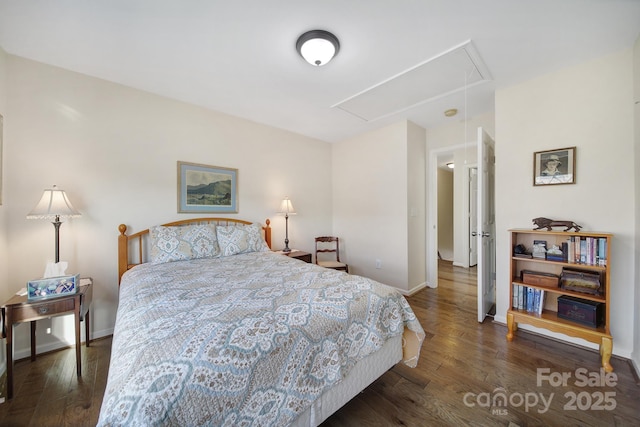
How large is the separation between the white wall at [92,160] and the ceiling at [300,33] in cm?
20

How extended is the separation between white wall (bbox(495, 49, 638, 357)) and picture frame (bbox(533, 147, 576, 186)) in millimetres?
44

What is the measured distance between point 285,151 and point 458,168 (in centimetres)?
361

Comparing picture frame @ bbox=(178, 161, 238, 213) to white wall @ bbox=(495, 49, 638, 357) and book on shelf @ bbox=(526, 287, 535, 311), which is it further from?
book on shelf @ bbox=(526, 287, 535, 311)

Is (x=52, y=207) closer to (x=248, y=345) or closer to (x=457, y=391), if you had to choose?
(x=248, y=345)

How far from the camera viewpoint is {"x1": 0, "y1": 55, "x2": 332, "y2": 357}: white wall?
1997 millimetres

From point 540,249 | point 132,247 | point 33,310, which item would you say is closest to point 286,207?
point 132,247

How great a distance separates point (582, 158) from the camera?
211cm

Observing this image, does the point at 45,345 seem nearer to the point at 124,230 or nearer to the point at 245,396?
the point at 124,230

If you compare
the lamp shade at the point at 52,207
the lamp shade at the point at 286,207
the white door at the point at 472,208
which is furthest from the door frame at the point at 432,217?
the lamp shade at the point at 52,207

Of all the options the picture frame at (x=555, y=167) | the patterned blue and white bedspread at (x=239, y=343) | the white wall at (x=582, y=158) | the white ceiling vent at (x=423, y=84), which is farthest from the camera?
the picture frame at (x=555, y=167)

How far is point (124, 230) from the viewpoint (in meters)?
2.37

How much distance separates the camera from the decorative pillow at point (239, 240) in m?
2.64

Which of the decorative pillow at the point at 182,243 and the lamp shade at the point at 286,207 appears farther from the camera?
the lamp shade at the point at 286,207

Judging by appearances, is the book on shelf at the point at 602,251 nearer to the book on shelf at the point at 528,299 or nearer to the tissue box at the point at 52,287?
the book on shelf at the point at 528,299
